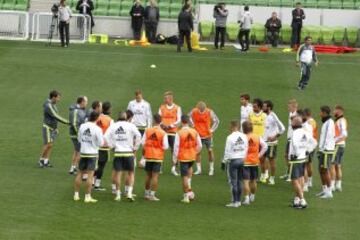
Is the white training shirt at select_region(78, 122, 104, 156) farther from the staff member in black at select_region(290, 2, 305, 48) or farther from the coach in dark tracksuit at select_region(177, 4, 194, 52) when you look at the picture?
the staff member in black at select_region(290, 2, 305, 48)

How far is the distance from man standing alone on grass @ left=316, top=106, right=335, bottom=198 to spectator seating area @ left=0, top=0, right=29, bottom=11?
28899 millimetres

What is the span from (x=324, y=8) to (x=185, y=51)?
31.3 feet

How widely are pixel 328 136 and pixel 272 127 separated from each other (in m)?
2.05

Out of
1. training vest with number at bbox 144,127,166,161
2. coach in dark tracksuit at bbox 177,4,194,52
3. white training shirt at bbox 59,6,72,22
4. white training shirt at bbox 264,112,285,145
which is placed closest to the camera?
training vest with number at bbox 144,127,166,161

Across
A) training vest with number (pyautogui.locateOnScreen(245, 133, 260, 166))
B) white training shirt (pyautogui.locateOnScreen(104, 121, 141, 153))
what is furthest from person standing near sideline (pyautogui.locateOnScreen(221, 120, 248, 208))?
white training shirt (pyautogui.locateOnScreen(104, 121, 141, 153))

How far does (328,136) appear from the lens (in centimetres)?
2545

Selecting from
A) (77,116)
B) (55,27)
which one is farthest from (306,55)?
(55,27)

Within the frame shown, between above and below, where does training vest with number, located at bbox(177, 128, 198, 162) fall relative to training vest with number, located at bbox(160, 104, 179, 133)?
below

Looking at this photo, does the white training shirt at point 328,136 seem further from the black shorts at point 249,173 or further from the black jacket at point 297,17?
the black jacket at point 297,17

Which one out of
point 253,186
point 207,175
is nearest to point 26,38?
point 207,175

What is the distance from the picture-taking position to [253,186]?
976 inches

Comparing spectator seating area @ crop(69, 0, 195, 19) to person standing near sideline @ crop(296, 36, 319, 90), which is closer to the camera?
person standing near sideline @ crop(296, 36, 319, 90)

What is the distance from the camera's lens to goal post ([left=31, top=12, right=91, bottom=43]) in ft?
155

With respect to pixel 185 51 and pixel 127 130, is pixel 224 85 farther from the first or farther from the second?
pixel 127 130
